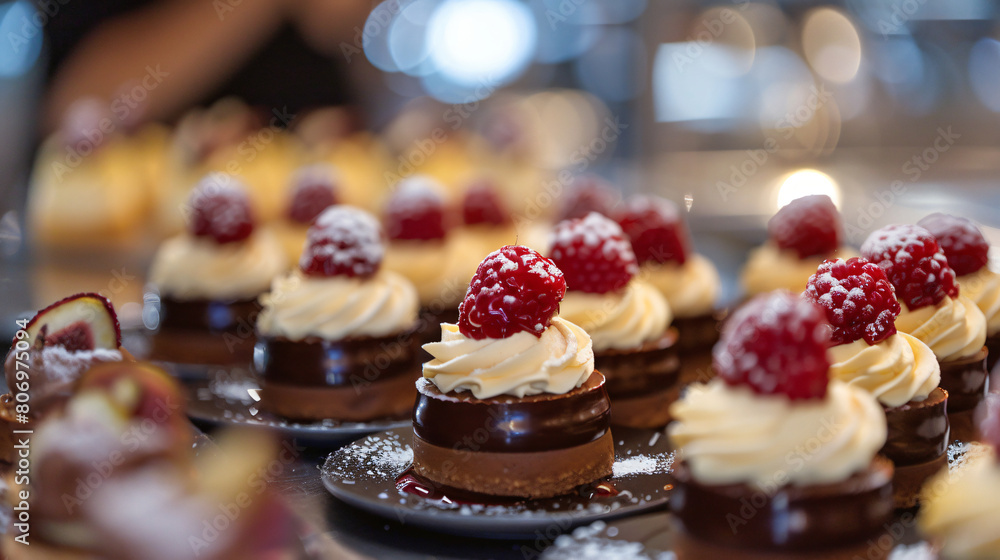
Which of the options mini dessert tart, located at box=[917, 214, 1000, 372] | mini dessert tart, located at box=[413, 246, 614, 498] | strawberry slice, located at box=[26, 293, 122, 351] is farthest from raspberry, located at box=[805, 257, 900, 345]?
strawberry slice, located at box=[26, 293, 122, 351]

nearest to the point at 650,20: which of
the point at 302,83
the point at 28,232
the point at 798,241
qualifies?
the point at 798,241

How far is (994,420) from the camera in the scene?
5.62ft

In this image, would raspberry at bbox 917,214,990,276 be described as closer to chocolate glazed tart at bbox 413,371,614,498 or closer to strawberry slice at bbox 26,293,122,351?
chocolate glazed tart at bbox 413,371,614,498

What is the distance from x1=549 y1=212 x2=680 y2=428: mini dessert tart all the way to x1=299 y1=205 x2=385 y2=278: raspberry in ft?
2.21

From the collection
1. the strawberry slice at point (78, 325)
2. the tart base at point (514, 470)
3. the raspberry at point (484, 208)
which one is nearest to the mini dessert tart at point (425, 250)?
Answer: the raspberry at point (484, 208)

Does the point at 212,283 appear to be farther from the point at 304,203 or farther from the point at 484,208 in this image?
the point at 484,208

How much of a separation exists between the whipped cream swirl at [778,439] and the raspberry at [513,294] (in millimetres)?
712

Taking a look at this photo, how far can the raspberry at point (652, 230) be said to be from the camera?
375cm

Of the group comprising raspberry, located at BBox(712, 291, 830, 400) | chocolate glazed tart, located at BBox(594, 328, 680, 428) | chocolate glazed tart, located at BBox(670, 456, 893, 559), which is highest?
raspberry, located at BBox(712, 291, 830, 400)

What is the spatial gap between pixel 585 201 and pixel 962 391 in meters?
2.09

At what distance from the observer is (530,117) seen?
9914 mm

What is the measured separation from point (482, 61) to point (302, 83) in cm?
246

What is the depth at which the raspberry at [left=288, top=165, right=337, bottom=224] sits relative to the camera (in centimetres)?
504

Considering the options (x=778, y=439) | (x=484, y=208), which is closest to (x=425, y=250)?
(x=484, y=208)
